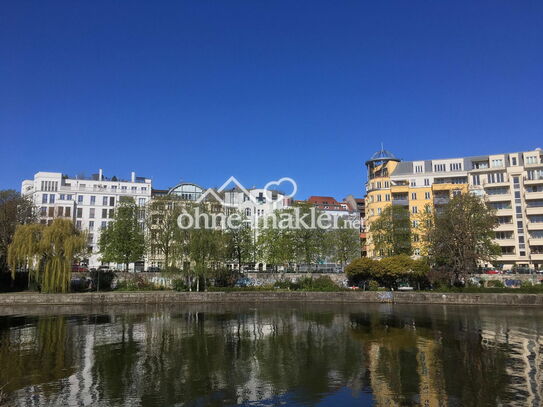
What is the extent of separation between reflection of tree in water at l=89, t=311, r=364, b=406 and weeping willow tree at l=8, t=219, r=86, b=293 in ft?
83.5

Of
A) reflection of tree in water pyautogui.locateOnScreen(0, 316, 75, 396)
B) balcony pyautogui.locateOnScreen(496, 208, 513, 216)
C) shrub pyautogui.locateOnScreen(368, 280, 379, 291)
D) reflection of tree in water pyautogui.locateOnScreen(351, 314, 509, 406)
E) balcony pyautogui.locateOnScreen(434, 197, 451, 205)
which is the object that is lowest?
reflection of tree in water pyautogui.locateOnScreen(351, 314, 509, 406)

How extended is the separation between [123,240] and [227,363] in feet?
193

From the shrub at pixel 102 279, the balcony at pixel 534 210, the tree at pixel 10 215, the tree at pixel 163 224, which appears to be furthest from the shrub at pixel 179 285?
the balcony at pixel 534 210

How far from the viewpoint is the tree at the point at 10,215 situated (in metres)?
69.9

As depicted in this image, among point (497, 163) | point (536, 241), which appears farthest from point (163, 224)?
point (536, 241)

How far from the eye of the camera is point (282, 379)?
77.6 ft

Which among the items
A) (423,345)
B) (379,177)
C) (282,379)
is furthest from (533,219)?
(282,379)

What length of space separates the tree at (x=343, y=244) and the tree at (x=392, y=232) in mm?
6916

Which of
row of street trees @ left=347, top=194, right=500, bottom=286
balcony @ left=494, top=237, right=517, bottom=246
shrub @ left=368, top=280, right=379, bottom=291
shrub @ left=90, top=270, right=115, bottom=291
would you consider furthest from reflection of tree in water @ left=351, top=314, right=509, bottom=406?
balcony @ left=494, top=237, right=517, bottom=246

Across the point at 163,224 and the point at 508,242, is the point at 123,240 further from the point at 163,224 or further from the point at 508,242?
the point at 508,242

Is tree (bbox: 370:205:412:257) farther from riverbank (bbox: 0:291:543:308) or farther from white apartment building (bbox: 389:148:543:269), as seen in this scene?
riverbank (bbox: 0:291:543:308)

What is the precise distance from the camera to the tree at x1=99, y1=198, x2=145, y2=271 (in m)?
80.2

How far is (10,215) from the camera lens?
73.2 metres

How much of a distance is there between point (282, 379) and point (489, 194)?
310ft
